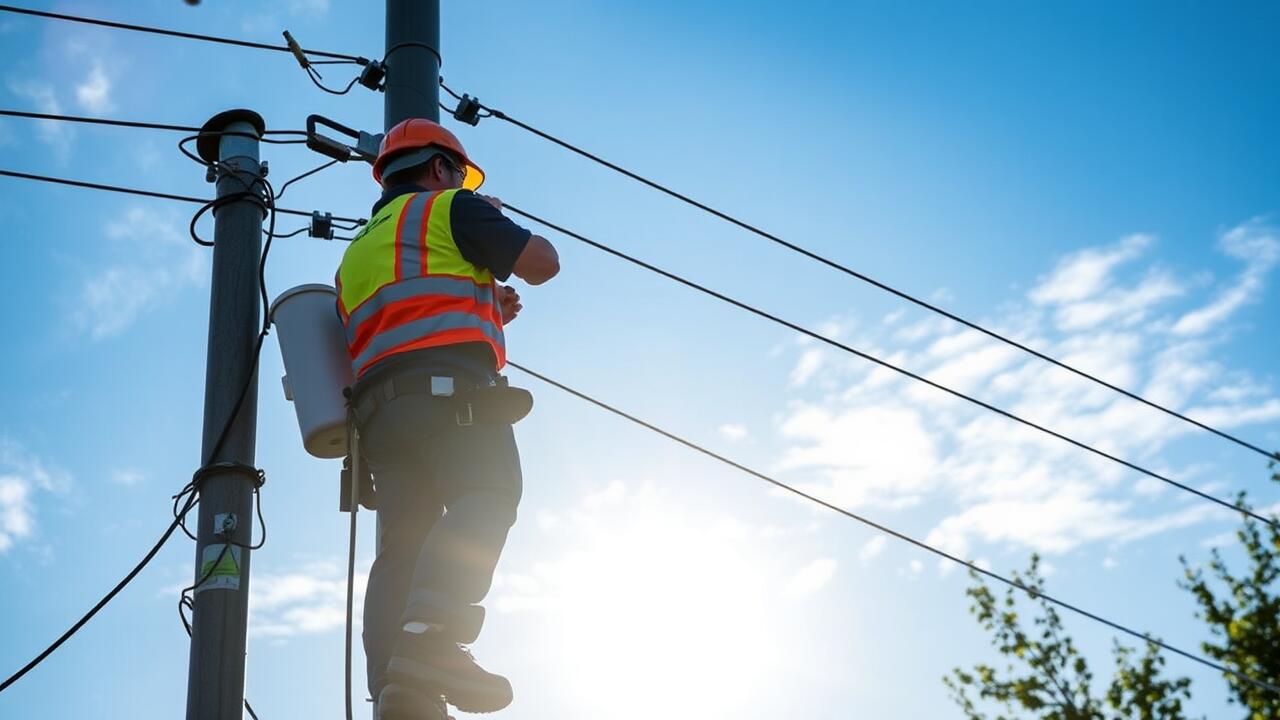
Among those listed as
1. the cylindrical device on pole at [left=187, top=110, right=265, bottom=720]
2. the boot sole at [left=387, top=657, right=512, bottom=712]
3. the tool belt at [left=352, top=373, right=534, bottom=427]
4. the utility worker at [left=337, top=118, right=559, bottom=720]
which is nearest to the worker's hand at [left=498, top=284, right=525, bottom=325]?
the utility worker at [left=337, top=118, right=559, bottom=720]

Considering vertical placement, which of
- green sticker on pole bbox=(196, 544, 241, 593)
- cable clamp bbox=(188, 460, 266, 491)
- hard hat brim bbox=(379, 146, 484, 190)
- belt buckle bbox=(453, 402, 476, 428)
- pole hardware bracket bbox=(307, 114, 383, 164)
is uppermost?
pole hardware bracket bbox=(307, 114, 383, 164)

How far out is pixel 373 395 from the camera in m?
3.63

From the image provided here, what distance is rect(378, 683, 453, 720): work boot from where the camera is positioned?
300 cm

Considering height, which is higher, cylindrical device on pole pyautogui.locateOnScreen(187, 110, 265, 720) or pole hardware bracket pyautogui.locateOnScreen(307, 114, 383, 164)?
pole hardware bracket pyautogui.locateOnScreen(307, 114, 383, 164)

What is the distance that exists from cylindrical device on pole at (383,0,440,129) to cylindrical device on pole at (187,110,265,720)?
1.94 feet

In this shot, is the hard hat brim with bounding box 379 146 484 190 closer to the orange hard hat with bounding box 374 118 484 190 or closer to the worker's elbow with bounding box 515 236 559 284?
the orange hard hat with bounding box 374 118 484 190

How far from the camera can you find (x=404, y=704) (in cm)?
300

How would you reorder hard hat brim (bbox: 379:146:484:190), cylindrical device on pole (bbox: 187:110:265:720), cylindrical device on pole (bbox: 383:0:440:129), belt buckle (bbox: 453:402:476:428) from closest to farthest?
1. belt buckle (bbox: 453:402:476:428)
2. cylindrical device on pole (bbox: 187:110:265:720)
3. hard hat brim (bbox: 379:146:484:190)
4. cylindrical device on pole (bbox: 383:0:440:129)

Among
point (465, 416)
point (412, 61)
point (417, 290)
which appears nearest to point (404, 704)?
point (465, 416)

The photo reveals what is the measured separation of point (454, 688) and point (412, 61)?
2999 millimetres

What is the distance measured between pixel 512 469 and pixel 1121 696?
23379 mm

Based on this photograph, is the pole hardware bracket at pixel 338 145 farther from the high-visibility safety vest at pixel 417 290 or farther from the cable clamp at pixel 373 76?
the high-visibility safety vest at pixel 417 290

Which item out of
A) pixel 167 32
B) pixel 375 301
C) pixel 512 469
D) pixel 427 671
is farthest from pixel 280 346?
pixel 167 32

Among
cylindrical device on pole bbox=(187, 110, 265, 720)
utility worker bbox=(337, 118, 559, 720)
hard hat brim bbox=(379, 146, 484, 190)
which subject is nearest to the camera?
utility worker bbox=(337, 118, 559, 720)
